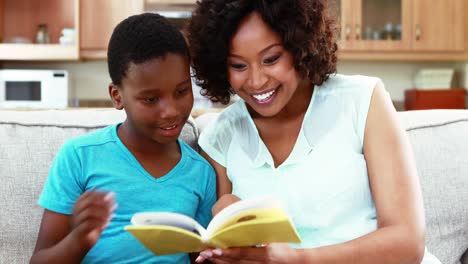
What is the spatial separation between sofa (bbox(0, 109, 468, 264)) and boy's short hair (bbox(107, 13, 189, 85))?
306mm

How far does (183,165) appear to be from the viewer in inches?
57.1

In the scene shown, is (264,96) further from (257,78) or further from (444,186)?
(444,186)

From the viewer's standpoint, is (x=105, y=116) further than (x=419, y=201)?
Yes

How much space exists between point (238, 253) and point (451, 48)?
3.65 m

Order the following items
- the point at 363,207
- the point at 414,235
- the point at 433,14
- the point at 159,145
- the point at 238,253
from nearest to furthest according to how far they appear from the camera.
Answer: the point at 238,253, the point at 414,235, the point at 363,207, the point at 159,145, the point at 433,14

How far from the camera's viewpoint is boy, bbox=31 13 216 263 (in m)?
1.31

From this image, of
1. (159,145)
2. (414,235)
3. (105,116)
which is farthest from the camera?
(105,116)

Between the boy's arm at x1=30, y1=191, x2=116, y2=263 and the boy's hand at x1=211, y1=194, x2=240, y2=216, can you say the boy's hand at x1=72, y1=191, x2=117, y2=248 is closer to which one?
the boy's arm at x1=30, y1=191, x2=116, y2=263

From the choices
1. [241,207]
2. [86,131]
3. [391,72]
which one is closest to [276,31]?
[241,207]

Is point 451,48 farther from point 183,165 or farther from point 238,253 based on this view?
point 238,253

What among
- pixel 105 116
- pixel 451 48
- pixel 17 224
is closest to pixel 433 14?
pixel 451 48

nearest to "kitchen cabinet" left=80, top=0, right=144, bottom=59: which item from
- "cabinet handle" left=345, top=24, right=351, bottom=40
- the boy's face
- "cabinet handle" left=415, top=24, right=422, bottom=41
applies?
"cabinet handle" left=345, top=24, right=351, bottom=40

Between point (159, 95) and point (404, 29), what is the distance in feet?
10.9

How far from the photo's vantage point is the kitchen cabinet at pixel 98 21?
13.6 ft
